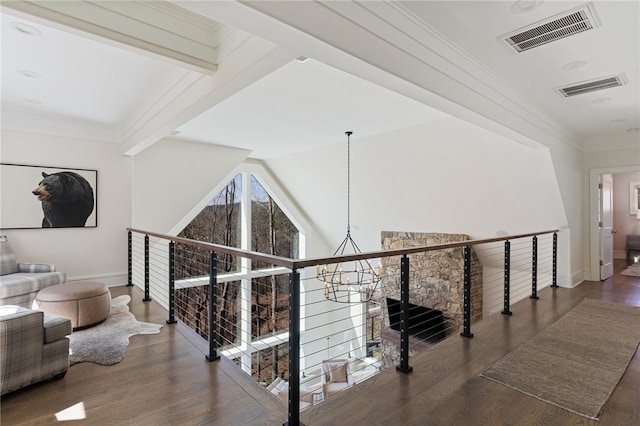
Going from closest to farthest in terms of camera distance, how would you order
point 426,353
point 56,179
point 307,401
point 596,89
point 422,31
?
point 422,31 → point 426,353 → point 596,89 → point 56,179 → point 307,401

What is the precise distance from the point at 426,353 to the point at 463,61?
2.39 meters

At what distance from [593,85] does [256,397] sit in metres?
4.01

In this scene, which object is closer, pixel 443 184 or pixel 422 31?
pixel 422 31

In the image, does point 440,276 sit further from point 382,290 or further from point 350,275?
point 350,275

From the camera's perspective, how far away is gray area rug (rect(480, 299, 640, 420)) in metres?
2.23

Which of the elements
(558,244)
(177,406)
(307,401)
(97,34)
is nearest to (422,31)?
(97,34)

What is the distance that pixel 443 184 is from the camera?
557 centimetres

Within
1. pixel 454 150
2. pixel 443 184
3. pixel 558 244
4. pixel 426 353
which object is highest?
pixel 454 150

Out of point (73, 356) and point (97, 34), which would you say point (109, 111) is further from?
point (73, 356)

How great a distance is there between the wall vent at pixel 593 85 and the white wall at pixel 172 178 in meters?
5.26

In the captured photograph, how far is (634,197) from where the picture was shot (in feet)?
27.4

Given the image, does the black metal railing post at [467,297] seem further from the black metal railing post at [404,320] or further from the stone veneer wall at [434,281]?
the stone veneer wall at [434,281]

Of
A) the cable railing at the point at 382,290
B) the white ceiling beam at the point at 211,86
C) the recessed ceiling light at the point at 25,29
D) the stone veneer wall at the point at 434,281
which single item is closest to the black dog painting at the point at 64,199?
the cable railing at the point at 382,290

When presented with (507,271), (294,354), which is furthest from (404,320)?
(507,271)
